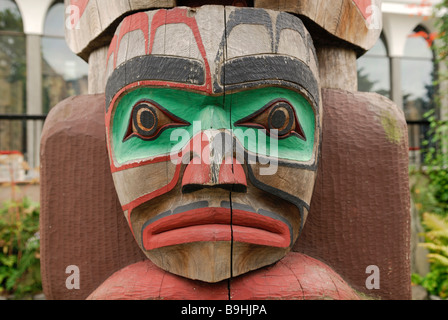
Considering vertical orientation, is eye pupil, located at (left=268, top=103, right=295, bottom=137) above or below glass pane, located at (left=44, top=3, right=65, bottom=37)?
below

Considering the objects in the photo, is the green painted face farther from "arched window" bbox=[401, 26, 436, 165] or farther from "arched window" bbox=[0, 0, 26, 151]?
"arched window" bbox=[401, 26, 436, 165]

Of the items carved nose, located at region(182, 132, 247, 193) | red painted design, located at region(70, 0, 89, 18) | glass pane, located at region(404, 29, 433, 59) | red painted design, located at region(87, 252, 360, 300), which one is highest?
glass pane, located at region(404, 29, 433, 59)

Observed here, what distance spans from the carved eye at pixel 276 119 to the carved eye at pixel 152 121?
24cm

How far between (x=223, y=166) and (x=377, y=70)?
767 centimetres

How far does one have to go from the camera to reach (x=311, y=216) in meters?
1.66

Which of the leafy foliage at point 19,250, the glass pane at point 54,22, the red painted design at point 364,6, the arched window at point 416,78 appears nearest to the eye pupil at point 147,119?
the red painted design at point 364,6

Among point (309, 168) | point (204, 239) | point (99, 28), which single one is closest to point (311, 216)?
point (309, 168)

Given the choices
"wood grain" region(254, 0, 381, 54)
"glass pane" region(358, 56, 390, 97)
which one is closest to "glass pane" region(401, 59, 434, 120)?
"glass pane" region(358, 56, 390, 97)

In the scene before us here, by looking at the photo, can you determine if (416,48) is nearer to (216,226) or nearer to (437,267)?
(437,267)

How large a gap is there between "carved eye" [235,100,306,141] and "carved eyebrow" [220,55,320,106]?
0.08m

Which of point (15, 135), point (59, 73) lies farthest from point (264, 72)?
point (59, 73)

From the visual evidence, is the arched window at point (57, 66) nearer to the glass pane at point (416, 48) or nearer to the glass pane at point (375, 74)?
the glass pane at point (375, 74)

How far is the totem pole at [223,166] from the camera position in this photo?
1284 mm

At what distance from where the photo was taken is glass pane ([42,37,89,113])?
7.20m
